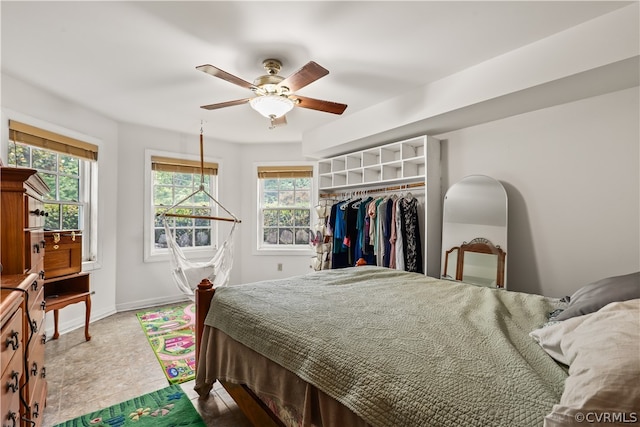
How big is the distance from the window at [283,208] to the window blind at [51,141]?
7.24ft

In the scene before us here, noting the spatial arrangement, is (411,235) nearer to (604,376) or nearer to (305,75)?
(305,75)

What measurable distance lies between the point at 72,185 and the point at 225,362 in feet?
9.80

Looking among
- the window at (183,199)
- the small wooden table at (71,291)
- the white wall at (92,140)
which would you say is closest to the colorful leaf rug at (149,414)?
the small wooden table at (71,291)

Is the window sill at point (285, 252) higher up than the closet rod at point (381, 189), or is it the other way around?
the closet rod at point (381, 189)

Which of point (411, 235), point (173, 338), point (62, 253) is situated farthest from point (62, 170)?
point (411, 235)

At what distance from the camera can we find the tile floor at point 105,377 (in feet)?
6.32

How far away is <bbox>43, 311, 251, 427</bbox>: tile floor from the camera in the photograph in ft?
6.32

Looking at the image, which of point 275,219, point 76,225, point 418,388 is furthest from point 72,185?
point 418,388

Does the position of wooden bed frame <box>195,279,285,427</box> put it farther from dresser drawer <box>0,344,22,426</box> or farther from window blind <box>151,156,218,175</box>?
window blind <box>151,156,218,175</box>

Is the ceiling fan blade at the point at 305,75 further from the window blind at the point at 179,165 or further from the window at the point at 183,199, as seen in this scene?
the window blind at the point at 179,165

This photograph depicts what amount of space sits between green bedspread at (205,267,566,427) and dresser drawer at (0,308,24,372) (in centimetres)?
81

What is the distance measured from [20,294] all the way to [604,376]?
1.70 meters

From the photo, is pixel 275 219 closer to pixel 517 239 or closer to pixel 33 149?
pixel 33 149

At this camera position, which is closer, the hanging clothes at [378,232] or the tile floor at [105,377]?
the tile floor at [105,377]
